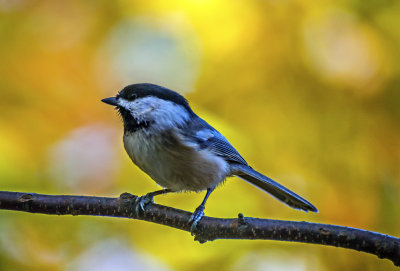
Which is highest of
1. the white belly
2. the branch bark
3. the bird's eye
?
the bird's eye

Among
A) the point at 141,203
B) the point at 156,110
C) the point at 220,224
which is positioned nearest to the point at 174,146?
the point at 156,110

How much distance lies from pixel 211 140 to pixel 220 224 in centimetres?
56

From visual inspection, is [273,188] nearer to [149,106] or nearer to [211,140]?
[211,140]

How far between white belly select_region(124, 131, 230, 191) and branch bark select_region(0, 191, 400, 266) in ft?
0.55

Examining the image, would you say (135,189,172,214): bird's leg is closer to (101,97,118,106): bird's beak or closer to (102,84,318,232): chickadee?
(102,84,318,232): chickadee

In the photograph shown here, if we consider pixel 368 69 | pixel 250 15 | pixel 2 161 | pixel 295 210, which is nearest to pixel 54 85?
pixel 2 161

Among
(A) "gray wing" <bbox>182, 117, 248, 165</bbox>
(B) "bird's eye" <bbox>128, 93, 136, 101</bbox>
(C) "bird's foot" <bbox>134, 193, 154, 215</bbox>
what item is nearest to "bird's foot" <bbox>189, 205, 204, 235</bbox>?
(C) "bird's foot" <bbox>134, 193, 154, 215</bbox>

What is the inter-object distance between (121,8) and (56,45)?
339 millimetres

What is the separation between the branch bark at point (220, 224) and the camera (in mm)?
1291

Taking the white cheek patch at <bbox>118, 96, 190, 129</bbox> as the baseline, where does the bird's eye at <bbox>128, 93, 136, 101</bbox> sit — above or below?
above

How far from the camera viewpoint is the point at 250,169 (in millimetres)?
2016

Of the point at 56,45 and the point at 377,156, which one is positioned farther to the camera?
the point at 56,45

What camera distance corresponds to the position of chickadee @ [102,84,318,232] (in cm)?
179

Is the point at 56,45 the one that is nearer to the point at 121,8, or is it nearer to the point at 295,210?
the point at 121,8
